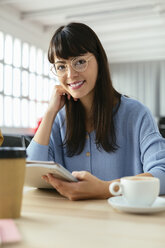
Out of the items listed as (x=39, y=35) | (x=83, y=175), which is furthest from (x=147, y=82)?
(x=83, y=175)

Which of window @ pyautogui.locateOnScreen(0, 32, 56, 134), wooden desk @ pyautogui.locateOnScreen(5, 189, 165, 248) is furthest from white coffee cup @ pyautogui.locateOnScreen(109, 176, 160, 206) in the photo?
window @ pyautogui.locateOnScreen(0, 32, 56, 134)

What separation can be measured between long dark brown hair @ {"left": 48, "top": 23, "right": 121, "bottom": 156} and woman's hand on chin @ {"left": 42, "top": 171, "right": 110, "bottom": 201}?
1.65ft

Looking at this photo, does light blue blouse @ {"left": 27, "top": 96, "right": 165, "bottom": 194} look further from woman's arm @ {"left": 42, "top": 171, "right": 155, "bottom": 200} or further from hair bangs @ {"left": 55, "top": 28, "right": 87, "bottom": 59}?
woman's arm @ {"left": 42, "top": 171, "right": 155, "bottom": 200}

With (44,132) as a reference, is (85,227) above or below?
below

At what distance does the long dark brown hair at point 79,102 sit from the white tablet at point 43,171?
0.44 meters

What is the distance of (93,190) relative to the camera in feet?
3.13

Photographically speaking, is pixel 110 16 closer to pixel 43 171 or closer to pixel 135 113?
pixel 135 113

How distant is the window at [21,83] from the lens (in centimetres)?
651

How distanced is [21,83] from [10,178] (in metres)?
6.54

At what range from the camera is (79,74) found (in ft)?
4.98

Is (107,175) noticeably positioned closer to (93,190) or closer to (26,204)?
(93,190)

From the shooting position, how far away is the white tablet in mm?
913

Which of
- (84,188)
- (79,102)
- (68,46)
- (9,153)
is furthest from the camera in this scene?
(79,102)

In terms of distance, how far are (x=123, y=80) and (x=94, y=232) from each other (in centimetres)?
1126
